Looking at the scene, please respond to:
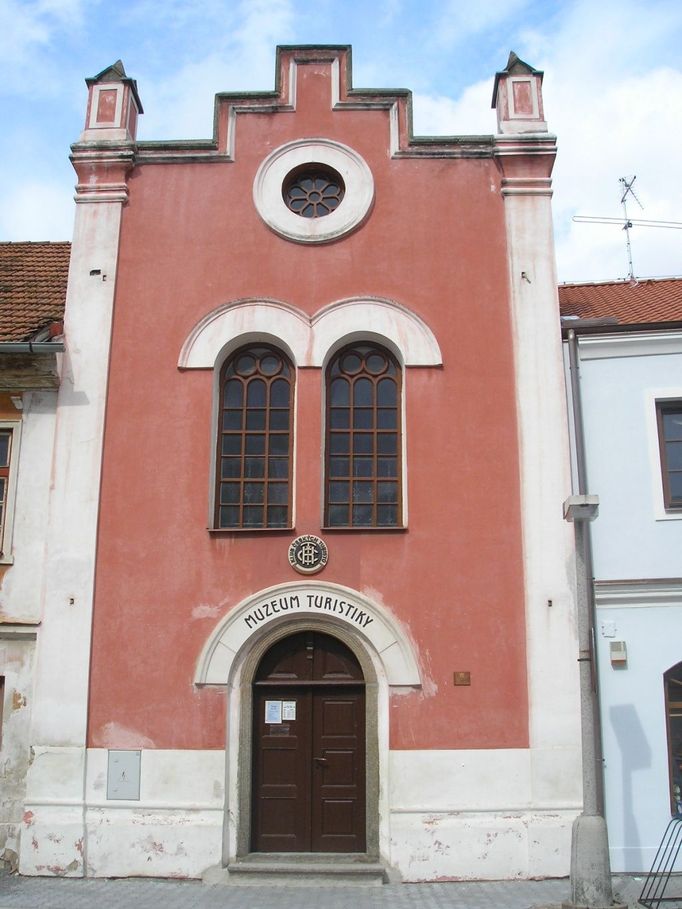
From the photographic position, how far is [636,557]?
10836mm

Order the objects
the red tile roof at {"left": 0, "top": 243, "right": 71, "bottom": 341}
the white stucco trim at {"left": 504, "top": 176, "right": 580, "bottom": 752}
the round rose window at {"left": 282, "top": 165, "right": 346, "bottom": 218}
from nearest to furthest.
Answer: the white stucco trim at {"left": 504, "top": 176, "right": 580, "bottom": 752} < the red tile roof at {"left": 0, "top": 243, "right": 71, "bottom": 341} < the round rose window at {"left": 282, "top": 165, "right": 346, "bottom": 218}

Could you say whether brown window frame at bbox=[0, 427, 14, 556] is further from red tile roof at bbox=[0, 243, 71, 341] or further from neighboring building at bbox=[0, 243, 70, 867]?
red tile roof at bbox=[0, 243, 71, 341]

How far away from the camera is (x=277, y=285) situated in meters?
11.9

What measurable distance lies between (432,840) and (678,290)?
30.0 feet

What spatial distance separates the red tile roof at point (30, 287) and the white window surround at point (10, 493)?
1141mm

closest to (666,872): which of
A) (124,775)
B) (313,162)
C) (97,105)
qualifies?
(124,775)

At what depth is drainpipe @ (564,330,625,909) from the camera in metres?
8.53

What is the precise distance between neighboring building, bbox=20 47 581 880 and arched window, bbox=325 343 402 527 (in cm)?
4

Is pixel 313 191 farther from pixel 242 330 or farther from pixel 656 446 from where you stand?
pixel 656 446

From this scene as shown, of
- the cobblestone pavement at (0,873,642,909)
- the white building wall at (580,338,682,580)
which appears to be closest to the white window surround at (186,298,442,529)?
the white building wall at (580,338,682,580)

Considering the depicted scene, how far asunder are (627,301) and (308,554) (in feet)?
21.5

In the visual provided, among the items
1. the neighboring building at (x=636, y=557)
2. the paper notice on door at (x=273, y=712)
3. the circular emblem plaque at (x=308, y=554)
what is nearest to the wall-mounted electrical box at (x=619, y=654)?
the neighboring building at (x=636, y=557)

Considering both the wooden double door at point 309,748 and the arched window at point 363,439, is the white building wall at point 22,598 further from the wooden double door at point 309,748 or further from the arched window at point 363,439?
the arched window at point 363,439

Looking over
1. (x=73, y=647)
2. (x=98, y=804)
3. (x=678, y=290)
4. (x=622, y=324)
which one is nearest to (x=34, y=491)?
(x=73, y=647)
